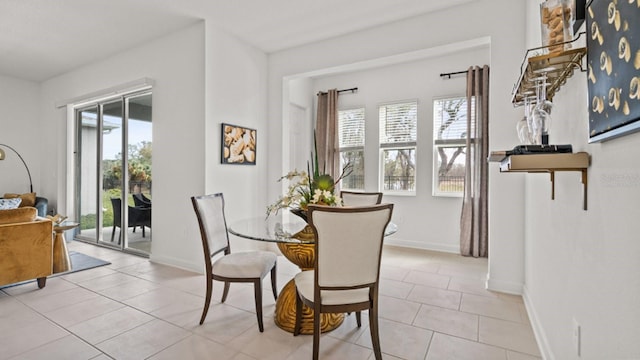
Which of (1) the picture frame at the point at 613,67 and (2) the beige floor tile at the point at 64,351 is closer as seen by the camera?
(1) the picture frame at the point at 613,67

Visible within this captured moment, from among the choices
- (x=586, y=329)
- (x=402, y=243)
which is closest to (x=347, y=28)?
(x=402, y=243)

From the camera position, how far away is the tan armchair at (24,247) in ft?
9.32

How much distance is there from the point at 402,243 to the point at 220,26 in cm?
400

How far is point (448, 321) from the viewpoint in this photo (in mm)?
2438

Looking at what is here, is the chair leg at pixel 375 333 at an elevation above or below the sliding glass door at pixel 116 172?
below

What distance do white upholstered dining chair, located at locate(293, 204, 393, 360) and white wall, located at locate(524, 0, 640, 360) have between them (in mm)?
902

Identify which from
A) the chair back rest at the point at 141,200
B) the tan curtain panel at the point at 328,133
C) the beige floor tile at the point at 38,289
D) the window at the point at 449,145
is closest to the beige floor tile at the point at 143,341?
the beige floor tile at the point at 38,289

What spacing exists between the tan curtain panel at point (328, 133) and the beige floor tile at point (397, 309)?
2728mm

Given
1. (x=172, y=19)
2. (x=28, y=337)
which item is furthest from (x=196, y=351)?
(x=172, y=19)

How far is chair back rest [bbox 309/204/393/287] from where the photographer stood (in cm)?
174

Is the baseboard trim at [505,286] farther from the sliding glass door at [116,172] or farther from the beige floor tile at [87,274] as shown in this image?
the sliding glass door at [116,172]

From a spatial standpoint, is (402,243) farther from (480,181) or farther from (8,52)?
(8,52)

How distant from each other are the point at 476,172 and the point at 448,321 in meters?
2.40

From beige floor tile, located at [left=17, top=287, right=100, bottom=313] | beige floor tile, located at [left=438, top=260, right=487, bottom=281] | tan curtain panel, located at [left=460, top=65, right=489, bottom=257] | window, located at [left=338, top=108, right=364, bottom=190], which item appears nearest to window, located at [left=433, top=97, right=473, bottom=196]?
tan curtain panel, located at [left=460, top=65, right=489, bottom=257]
